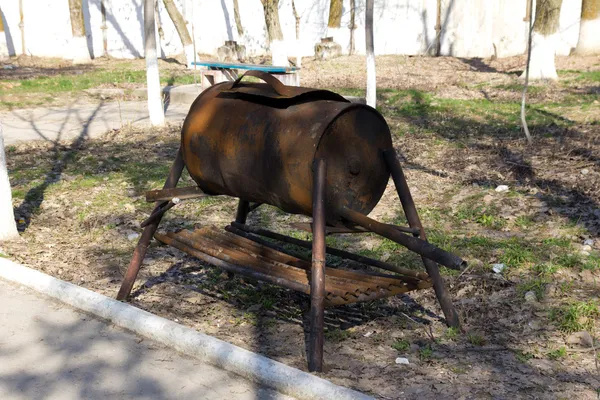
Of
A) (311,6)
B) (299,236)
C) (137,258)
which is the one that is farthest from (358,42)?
(137,258)

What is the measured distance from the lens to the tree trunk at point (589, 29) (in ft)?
51.0

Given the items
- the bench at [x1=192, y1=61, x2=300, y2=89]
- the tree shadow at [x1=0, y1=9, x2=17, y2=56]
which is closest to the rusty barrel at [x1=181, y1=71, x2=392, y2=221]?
the bench at [x1=192, y1=61, x2=300, y2=89]

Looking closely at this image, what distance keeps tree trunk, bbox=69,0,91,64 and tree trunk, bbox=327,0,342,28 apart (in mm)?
7741

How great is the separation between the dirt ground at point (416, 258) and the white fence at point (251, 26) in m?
12.1

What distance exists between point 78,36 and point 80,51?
74 centimetres

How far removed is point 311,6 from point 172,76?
8496 millimetres

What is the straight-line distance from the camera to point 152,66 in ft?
35.0

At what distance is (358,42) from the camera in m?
23.9

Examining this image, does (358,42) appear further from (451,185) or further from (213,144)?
(213,144)

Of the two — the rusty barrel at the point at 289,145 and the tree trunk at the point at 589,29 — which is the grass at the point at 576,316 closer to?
the rusty barrel at the point at 289,145

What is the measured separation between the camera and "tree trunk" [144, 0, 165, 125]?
10336 millimetres

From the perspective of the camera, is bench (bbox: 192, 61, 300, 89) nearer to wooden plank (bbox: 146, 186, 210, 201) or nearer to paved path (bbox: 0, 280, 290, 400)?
wooden plank (bbox: 146, 186, 210, 201)

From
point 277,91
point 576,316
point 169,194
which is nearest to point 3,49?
point 169,194

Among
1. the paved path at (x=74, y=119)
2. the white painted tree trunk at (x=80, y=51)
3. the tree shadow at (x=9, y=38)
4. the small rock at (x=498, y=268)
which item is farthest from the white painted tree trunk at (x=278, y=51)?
the tree shadow at (x=9, y=38)
